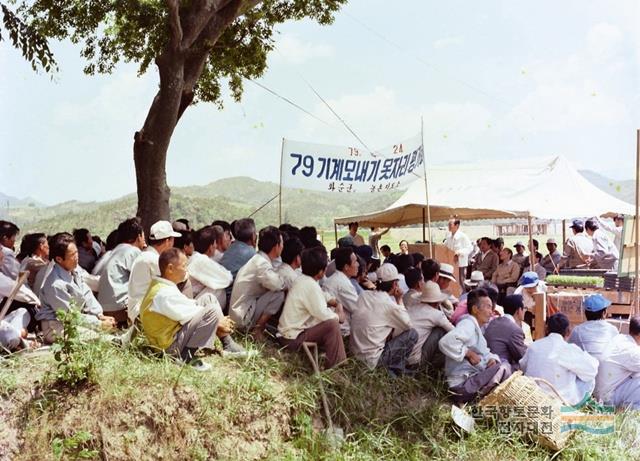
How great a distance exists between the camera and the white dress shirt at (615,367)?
6.25m

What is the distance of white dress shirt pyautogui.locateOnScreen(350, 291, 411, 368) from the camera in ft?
20.9

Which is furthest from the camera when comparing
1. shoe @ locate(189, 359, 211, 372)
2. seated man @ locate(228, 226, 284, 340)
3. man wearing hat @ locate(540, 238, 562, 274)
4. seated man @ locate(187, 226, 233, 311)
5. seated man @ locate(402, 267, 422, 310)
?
man wearing hat @ locate(540, 238, 562, 274)

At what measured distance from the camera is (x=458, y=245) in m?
12.9

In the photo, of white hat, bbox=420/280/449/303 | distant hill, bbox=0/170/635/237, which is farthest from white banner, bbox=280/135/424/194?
white hat, bbox=420/280/449/303

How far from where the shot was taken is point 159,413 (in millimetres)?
5055

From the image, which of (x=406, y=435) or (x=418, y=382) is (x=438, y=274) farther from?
(x=406, y=435)

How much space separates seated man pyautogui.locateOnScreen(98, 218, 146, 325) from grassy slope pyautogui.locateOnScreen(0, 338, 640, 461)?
1.00 metres

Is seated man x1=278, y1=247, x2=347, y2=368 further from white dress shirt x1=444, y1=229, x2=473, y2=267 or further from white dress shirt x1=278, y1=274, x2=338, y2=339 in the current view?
white dress shirt x1=444, y1=229, x2=473, y2=267

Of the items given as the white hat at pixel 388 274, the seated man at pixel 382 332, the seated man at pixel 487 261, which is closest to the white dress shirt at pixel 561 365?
the seated man at pixel 382 332

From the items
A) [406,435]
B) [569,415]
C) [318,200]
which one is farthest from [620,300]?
[318,200]

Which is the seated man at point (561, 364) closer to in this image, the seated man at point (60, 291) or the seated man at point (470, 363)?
the seated man at point (470, 363)

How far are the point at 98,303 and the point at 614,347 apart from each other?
461cm

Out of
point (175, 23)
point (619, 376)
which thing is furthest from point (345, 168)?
point (619, 376)

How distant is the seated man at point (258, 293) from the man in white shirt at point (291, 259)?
0.09m
